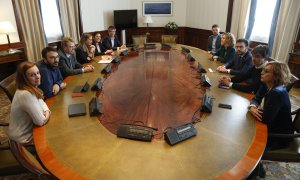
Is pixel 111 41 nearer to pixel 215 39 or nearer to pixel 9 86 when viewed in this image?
pixel 215 39

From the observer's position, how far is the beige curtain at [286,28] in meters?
4.18

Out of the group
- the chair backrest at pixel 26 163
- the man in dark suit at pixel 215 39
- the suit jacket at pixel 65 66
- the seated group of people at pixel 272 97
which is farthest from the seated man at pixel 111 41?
the chair backrest at pixel 26 163

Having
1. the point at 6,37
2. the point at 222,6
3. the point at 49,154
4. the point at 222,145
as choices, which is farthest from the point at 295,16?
the point at 6,37

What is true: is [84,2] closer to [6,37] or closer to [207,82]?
[6,37]

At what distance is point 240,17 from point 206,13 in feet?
4.51

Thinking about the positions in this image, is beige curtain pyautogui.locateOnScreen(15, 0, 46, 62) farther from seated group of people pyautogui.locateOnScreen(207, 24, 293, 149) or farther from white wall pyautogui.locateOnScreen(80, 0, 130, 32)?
seated group of people pyautogui.locateOnScreen(207, 24, 293, 149)

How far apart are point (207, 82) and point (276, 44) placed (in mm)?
3104

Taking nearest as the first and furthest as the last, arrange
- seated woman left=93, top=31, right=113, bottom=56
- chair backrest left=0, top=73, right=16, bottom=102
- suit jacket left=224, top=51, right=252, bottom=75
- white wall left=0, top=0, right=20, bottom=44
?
1. chair backrest left=0, top=73, right=16, bottom=102
2. suit jacket left=224, top=51, right=252, bottom=75
3. white wall left=0, top=0, right=20, bottom=44
4. seated woman left=93, top=31, right=113, bottom=56

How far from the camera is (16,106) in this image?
158cm

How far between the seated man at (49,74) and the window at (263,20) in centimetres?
453

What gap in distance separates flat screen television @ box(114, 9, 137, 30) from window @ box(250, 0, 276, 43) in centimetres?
358

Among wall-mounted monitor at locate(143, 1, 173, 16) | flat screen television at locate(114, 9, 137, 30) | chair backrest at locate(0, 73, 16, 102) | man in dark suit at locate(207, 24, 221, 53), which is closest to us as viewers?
chair backrest at locate(0, 73, 16, 102)

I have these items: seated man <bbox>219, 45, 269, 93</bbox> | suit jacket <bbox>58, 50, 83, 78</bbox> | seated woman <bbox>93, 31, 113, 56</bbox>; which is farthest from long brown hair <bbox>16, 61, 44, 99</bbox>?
seated woman <bbox>93, 31, 113, 56</bbox>

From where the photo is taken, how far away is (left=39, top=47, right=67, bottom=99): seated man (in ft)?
7.02
